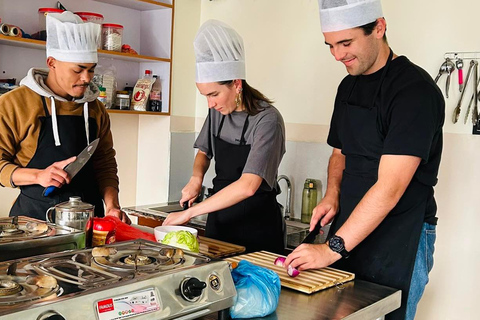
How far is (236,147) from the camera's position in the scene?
231cm

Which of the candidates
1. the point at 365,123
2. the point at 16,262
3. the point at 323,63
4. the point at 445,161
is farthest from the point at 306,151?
the point at 16,262

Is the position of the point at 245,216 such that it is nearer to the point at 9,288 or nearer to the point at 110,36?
the point at 9,288

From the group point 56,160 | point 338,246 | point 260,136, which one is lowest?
point 338,246

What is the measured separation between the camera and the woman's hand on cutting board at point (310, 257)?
1.60 metres

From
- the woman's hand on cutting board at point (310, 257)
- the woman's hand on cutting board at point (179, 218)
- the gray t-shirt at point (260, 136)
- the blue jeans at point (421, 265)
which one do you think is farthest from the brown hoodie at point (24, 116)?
the blue jeans at point (421, 265)

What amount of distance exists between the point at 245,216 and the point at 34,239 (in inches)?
44.0

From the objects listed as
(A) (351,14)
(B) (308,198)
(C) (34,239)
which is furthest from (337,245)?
(B) (308,198)

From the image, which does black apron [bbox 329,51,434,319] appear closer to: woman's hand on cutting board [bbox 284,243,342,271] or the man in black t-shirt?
the man in black t-shirt

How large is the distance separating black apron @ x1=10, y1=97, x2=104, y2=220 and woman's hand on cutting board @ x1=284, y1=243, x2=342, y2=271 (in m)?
1.00

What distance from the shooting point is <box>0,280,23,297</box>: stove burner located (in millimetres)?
971

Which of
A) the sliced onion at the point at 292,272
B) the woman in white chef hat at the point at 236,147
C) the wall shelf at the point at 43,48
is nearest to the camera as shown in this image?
the sliced onion at the point at 292,272

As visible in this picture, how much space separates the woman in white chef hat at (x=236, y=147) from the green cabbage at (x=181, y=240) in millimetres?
383

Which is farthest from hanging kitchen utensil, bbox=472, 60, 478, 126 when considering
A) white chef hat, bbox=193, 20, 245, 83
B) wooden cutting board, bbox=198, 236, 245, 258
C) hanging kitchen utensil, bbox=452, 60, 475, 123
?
wooden cutting board, bbox=198, 236, 245, 258

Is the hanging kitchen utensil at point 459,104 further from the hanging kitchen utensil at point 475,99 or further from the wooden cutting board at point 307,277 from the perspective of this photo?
the wooden cutting board at point 307,277
